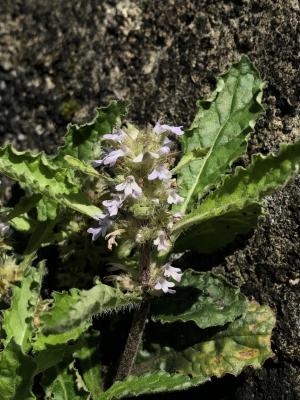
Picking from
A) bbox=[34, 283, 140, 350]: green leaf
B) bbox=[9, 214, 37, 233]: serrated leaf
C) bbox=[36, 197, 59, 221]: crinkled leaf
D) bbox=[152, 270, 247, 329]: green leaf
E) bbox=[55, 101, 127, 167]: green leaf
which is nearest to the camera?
bbox=[34, 283, 140, 350]: green leaf

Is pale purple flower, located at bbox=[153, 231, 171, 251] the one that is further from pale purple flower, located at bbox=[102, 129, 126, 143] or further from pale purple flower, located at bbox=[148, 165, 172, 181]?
pale purple flower, located at bbox=[102, 129, 126, 143]

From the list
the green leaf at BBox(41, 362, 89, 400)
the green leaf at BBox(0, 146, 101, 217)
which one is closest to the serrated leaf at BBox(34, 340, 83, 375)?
the green leaf at BBox(41, 362, 89, 400)

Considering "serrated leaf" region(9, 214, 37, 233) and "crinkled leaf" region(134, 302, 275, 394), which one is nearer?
"crinkled leaf" region(134, 302, 275, 394)

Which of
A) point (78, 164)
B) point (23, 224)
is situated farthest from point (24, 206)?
point (78, 164)

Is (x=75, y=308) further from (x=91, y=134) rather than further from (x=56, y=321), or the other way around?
(x=91, y=134)

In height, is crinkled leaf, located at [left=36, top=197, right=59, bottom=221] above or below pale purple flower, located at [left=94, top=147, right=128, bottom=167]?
below

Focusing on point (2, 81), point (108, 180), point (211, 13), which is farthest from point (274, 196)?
point (2, 81)
